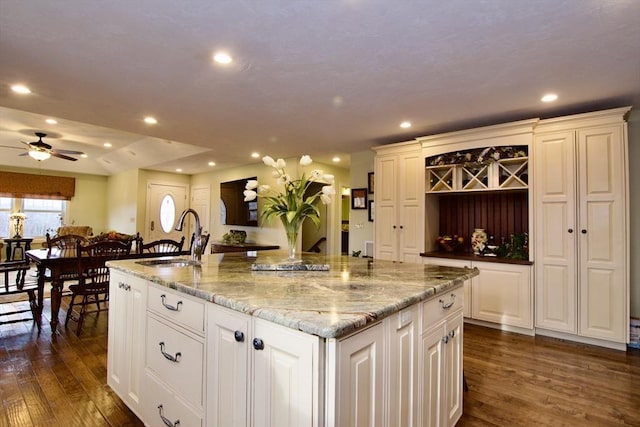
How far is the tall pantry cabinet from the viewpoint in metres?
3.06

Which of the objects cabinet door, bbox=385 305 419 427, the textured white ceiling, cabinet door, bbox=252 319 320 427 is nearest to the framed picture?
the textured white ceiling

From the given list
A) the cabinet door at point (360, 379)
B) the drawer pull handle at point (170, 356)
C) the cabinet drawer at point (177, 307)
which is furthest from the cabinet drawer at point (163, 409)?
the cabinet door at point (360, 379)

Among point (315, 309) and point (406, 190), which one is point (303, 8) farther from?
point (406, 190)

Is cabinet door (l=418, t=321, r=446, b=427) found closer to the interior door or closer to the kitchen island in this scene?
the kitchen island

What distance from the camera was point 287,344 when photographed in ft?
3.64

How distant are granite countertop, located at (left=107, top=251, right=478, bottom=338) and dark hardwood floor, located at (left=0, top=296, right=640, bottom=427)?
0.90 metres

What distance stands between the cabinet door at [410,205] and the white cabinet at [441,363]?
238 centimetres

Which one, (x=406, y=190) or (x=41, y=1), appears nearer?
(x=41, y=1)

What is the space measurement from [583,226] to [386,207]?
2.12 metres

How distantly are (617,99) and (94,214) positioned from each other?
10.9 meters

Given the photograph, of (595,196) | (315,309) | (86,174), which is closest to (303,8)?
(315,309)

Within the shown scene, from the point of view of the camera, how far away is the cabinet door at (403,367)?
1.31m

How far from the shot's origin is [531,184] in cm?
349

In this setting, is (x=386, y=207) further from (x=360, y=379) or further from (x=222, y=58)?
(x=360, y=379)
